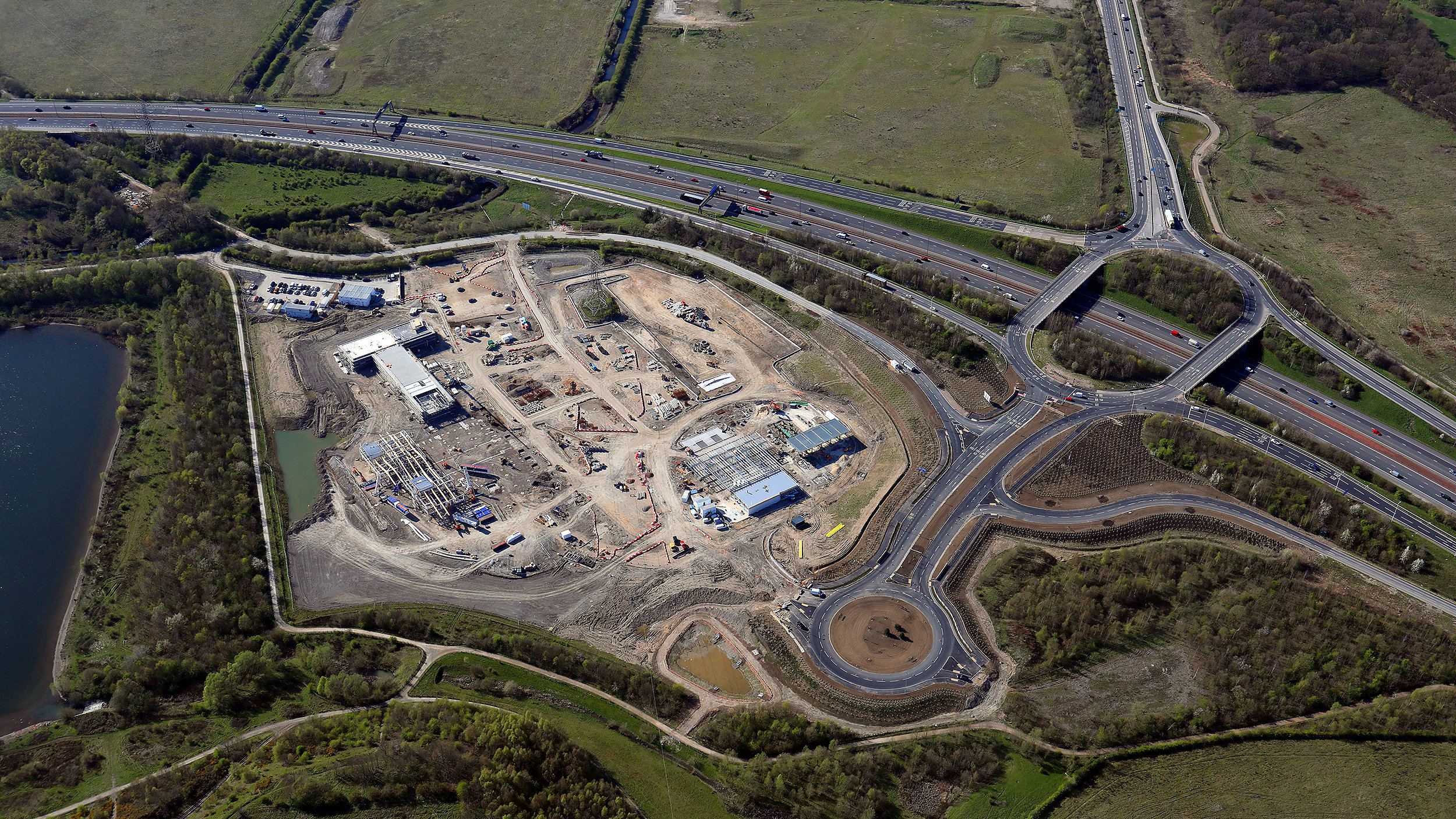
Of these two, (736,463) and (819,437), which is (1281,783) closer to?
(819,437)

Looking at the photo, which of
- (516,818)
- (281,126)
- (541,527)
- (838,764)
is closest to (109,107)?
(281,126)

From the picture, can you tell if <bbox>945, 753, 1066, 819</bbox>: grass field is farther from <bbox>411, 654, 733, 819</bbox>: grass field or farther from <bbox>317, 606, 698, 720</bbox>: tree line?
<bbox>317, 606, 698, 720</bbox>: tree line

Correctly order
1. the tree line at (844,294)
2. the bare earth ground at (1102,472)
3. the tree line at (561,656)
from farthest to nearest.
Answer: the tree line at (844,294) < the bare earth ground at (1102,472) < the tree line at (561,656)

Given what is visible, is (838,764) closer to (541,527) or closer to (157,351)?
(541,527)

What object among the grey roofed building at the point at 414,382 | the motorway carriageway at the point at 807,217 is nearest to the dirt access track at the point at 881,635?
the motorway carriageway at the point at 807,217

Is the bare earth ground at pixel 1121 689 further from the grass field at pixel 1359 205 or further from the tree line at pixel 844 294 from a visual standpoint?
the grass field at pixel 1359 205

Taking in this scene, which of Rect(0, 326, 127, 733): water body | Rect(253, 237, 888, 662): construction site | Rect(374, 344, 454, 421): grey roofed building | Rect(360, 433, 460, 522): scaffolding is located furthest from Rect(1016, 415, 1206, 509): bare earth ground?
Rect(0, 326, 127, 733): water body
